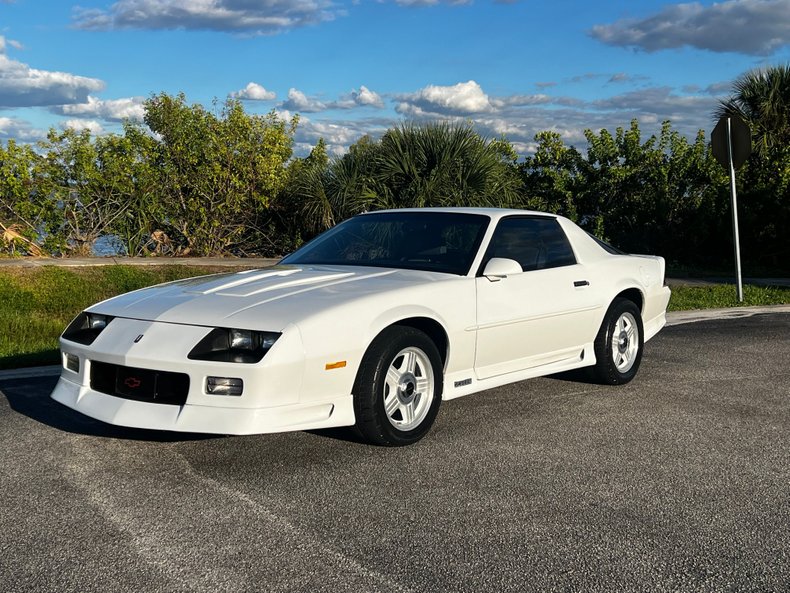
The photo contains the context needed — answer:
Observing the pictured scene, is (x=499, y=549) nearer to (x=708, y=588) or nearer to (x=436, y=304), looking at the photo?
(x=708, y=588)

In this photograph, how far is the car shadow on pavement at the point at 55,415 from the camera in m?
5.50

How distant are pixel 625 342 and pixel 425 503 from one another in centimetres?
351

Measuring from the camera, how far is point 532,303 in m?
6.21

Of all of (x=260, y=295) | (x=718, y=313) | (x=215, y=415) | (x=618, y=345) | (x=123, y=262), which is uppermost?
(x=123, y=262)

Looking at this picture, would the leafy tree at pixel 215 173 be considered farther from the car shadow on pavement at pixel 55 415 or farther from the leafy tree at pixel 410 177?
the car shadow on pavement at pixel 55 415

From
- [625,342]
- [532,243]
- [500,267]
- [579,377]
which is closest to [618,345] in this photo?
[625,342]

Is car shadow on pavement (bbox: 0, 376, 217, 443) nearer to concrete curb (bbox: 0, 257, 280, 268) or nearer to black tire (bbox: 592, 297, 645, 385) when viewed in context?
black tire (bbox: 592, 297, 645, 385)

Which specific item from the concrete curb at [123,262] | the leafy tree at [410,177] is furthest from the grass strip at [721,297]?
the concrete curb at [123,262]

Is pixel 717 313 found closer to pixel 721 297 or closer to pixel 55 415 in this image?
pixel 721 297

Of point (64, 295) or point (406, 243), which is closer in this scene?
point (406, 243)

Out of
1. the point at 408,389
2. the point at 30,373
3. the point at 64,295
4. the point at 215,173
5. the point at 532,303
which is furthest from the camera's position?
the point at 215,173

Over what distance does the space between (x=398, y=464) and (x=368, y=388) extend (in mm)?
452

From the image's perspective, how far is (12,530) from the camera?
3930mm

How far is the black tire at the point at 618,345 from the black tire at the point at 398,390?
203cm
